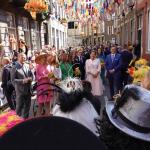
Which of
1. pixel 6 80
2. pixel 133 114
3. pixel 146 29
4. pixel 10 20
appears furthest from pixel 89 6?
pixel 133 114

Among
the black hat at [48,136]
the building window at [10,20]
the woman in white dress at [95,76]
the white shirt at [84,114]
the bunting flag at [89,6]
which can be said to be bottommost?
the woman in white dress at [95,76]

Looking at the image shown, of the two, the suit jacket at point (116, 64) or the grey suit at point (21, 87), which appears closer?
the grey suit at point (21, 87)

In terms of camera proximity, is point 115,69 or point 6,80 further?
point 115,69

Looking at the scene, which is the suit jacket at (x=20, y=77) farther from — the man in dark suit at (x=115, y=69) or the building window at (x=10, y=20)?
the building window at (x=10, y=20)

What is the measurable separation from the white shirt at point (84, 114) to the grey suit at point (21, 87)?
4865mm

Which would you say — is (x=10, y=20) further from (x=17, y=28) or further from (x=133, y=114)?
(x=133, y=114)

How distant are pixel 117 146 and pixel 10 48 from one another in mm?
15629

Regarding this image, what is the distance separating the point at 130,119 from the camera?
1.92m

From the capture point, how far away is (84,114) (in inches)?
89.7

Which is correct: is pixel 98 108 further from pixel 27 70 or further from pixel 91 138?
pixel 27 70

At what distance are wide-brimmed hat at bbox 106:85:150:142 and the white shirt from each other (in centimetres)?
25

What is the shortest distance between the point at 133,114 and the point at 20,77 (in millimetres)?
5403

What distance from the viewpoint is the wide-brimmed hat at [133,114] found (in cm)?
187

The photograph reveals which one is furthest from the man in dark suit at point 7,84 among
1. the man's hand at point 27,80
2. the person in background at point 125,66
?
the person in background at point 125,66
